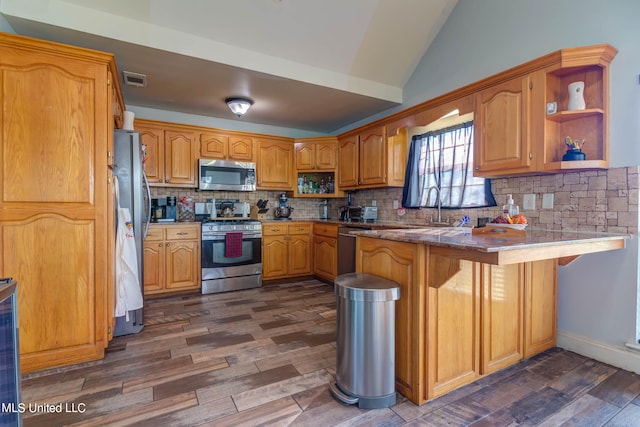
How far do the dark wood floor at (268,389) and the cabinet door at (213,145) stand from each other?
8.02 ft

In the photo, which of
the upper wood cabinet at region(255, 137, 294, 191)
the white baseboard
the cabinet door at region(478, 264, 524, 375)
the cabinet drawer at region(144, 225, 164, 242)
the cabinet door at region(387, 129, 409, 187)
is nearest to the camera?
the cabinet door at region(478, 264, 524, 375)

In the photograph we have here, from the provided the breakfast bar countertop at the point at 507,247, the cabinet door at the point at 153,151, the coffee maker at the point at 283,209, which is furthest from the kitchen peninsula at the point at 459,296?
the cabinet door at the point at 153,151

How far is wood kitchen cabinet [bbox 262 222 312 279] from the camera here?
169 inches

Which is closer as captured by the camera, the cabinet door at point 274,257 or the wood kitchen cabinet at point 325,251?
the wood kitchen cabinet at point 325,251

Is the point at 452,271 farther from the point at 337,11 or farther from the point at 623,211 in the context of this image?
the point at 337,11

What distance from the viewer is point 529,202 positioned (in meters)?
2.55

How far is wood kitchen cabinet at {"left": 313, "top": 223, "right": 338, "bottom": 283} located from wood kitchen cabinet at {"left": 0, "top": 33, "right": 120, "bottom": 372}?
2.56 m

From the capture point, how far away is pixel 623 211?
6.68 ft

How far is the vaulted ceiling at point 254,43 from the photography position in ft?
7.77

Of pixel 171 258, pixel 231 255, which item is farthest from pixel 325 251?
pixel 171 258

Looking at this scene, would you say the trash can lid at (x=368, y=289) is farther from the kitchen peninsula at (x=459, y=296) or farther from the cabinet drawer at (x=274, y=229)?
the cabinet drawer at (x=274, y=229)

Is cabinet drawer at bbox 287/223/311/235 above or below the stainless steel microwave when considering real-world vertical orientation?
below

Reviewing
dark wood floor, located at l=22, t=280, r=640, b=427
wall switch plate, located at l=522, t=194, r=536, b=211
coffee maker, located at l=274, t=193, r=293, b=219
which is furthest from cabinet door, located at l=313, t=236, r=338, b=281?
wall switch plate, located at l=522, t=194, r=536, b=211

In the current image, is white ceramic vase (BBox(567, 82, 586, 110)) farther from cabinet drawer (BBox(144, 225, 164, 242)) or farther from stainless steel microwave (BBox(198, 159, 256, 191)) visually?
cabinet drawer (BBox(144, 225, 164, 242))
